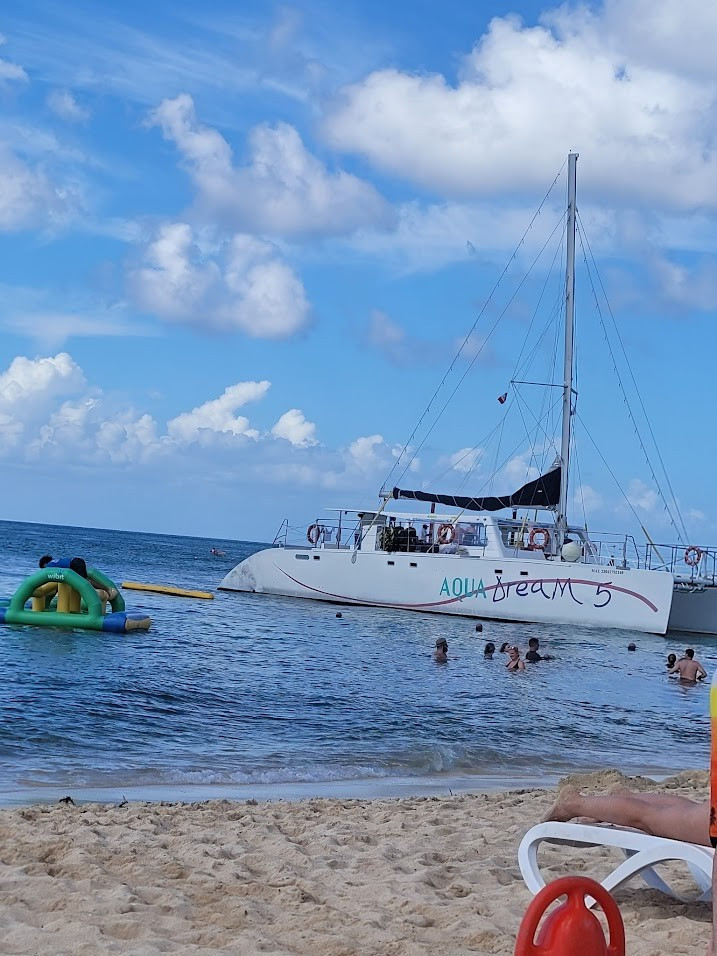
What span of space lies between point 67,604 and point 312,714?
29.2ft

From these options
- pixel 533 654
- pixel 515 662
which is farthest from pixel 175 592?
pixel 515 662

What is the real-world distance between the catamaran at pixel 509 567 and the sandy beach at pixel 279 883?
1862cm

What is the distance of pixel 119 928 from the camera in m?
3.88

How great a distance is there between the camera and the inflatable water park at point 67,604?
18562mm

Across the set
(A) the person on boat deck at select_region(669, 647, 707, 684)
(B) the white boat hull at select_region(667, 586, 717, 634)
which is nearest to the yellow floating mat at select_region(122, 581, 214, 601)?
(B) the white boat hull at select_region(667, 586, 717, 634)

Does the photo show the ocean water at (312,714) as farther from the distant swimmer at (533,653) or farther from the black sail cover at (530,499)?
the black sail cover at (530,499)

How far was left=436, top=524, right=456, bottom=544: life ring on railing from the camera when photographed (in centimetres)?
2633

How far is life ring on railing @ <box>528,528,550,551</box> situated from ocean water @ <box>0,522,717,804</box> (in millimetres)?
4882

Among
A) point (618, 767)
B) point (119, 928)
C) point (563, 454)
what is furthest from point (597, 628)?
point (119, 928)

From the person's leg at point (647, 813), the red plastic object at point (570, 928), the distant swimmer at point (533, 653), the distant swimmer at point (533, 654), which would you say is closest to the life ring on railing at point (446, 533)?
the distant swimmer at point (533, 653)

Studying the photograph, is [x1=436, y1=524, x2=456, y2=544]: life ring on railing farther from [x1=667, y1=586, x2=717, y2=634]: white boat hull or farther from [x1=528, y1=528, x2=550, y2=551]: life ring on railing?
[x1=667, y1=586, x2=717, y2=634]: white boat hull

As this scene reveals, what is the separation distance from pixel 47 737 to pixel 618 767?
5368mm

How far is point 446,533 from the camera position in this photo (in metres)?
26.4

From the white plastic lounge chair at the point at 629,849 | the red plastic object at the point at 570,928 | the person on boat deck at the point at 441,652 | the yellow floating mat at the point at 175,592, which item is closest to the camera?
the red plastic object at the point at 570,928
